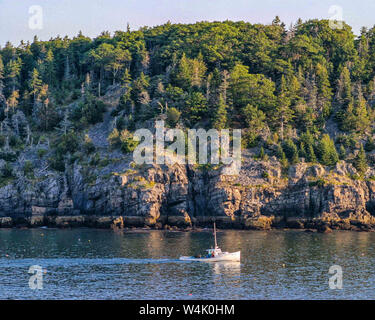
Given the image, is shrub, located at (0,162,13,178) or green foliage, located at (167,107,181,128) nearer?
shrub, located at (0,162,13,178)

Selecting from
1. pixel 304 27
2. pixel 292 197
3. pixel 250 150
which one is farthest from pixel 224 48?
pixel 292 197

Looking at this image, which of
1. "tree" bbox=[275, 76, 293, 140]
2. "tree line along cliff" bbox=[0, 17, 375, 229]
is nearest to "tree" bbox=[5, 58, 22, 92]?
"tree line along cliff" bbox=[0, 17, 375, 229]

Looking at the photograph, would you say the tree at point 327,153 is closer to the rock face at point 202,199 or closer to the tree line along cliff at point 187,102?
the tree line along cliff at point 187,102

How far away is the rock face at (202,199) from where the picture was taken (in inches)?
4870

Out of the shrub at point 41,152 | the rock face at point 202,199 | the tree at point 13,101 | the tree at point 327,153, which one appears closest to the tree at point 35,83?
the tree at point 13,101

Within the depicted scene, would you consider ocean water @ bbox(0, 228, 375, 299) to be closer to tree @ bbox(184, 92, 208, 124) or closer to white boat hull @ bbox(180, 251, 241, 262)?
white boat hull @ bbox(180, 251, 241, 262)

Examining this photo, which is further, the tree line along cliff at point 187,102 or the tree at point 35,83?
the tree at point 35,83

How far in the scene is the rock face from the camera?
12369cm

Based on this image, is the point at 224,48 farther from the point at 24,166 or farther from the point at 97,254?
the point at 97,254

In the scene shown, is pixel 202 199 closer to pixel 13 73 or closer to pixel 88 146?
pixel 88 146

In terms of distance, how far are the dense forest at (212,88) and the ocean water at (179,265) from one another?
29767 millimetres

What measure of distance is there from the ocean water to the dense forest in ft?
97.7

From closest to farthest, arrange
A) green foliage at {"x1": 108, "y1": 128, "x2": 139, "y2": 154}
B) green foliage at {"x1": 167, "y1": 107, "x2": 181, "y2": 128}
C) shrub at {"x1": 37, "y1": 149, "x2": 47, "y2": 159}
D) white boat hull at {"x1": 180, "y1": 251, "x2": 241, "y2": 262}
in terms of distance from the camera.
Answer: white boat hull at {"x1": 180, "y1": 251, "x2": 241, "y2": 262} < green foliage at {"x1": 108, "y1": 128, "x2": 139, "y2": 154} < green foliage at {"x1": 167, "y1": 107, "x2": 181, "y2": 128} < shrub at {"x1": 37, "y1": 149, "x2": 47, "y2": 159}

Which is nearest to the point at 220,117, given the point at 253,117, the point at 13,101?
the point at 253,117
